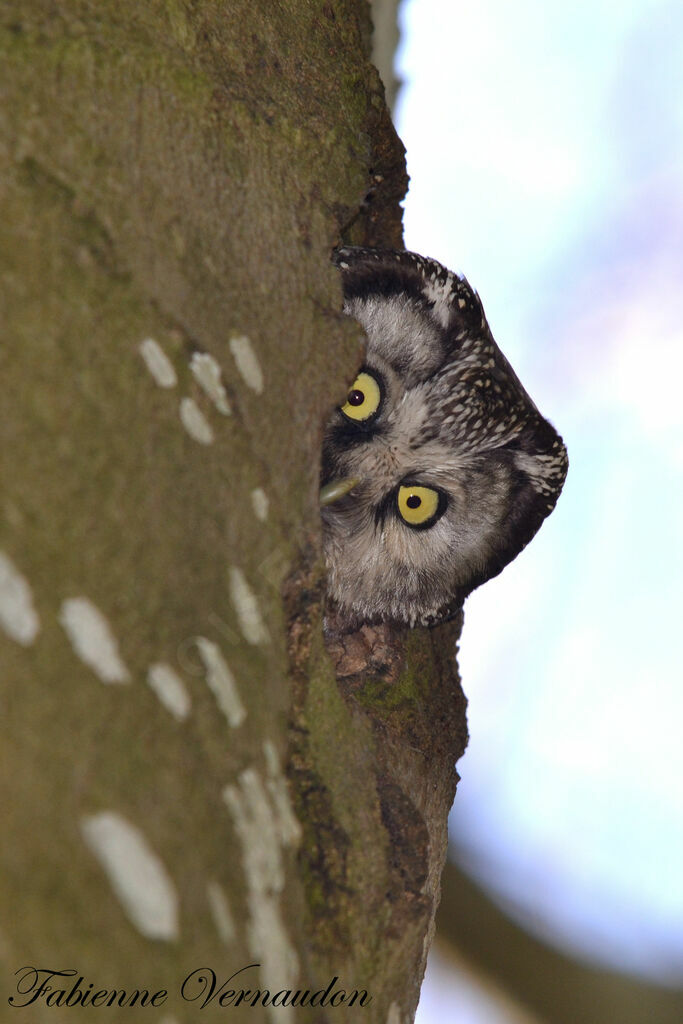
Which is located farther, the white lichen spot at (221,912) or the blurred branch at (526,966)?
the blurred branch at (526,966)

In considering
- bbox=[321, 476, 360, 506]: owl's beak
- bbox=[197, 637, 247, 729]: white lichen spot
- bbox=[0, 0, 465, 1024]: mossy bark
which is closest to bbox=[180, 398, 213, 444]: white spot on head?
bbox=[0, 0, 465, 1024]: mossy bark

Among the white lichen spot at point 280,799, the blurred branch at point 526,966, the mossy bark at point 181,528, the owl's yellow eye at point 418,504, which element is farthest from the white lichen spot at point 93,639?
the blurred branch at point 526,966

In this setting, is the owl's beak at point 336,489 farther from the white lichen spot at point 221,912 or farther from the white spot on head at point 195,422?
the white lichen spot at point 221,912

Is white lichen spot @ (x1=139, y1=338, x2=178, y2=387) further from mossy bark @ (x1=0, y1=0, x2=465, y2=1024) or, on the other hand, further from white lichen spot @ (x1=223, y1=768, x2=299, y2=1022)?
white lichen spot @ (x1=223, y1=768, x2=299, y2=1022)

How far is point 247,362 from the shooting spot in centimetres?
119

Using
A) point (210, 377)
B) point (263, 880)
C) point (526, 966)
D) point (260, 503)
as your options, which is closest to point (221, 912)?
point (263, 880)

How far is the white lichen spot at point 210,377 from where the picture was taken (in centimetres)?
108

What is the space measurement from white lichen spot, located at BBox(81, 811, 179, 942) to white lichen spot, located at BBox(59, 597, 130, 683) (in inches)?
4.9

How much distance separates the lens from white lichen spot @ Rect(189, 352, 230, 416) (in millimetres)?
1085

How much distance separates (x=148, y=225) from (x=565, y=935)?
9.69 feet

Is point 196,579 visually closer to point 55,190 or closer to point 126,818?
point 126,818

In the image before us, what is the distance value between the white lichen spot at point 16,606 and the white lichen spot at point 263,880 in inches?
10.2

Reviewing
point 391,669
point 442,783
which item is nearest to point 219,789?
point 442,783

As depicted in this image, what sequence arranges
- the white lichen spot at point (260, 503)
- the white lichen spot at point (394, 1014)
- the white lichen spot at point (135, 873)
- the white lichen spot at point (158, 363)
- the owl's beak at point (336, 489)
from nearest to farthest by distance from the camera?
the white lichen spot at point (135, 873)
the white lichen spot at point (158, 363)
the white lichen spot at point (260, 503)
the white lichen spot at point (394, 1014)
the owl's beak at point (336, 489)
